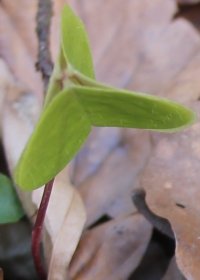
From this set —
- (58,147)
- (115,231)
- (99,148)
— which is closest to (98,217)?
(115,231)

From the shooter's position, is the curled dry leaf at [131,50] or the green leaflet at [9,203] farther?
the curled dry leaf at [131,50]

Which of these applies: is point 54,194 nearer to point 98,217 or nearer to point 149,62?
point 98,217

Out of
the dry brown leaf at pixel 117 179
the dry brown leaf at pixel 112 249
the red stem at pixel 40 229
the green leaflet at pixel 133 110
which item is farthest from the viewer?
the dry brown leaf at pixel 117 179

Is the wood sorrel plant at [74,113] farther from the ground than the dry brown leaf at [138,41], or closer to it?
farther from the ground

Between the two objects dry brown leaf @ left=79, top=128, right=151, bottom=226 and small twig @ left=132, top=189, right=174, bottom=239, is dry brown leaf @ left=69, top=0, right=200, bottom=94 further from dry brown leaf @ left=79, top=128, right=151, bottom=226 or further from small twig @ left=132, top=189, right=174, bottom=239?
small twig @ left=132, top=189, right=174, bottom=239

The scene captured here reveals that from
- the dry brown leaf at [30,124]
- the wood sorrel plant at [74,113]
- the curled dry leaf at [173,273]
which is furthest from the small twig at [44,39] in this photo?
the curled dry leaf at [173,273]

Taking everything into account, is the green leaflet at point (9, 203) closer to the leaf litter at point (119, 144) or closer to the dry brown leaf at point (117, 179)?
the leaf litter at point (119, 144)
